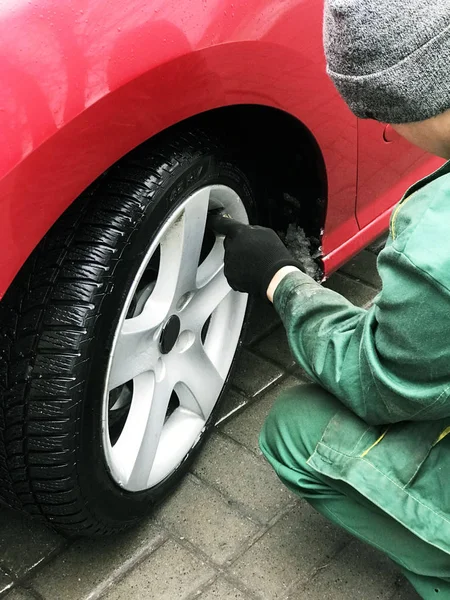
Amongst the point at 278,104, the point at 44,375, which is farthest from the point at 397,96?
the point at 44,375

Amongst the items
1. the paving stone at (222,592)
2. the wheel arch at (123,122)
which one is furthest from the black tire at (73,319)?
the paving stone at (222,592)

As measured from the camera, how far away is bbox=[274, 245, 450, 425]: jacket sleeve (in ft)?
3.43

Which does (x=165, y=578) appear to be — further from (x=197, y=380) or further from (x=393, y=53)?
(x=393, y=53)

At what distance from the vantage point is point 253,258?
1.47 m

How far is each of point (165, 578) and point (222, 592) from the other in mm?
132

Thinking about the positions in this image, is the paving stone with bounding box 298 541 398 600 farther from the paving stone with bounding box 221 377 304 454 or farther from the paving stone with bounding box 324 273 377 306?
the paving stone with bounding box 324 273 377 306

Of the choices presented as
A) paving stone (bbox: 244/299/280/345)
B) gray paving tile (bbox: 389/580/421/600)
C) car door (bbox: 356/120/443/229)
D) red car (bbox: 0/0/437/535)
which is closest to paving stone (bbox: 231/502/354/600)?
gray paving tile (bbox: 389/580/421/600)

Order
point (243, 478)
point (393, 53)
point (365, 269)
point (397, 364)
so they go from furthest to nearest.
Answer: point (365, 269) → point (243, 478) → point (397, 364) → point (393, 53)

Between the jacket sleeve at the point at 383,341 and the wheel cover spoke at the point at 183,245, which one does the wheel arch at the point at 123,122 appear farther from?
the jacket sleeve at the point at 383,341

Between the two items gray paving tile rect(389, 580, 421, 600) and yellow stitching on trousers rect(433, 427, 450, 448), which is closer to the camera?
yellow stitching on trousers rect(433, 427, 450, 448)

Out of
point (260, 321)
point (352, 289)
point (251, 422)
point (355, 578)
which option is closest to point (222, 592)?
point (355, 578)

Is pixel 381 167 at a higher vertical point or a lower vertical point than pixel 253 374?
higher

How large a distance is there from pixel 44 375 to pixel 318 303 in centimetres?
51

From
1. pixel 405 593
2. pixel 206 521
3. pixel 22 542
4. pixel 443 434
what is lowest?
pixel 405 593
